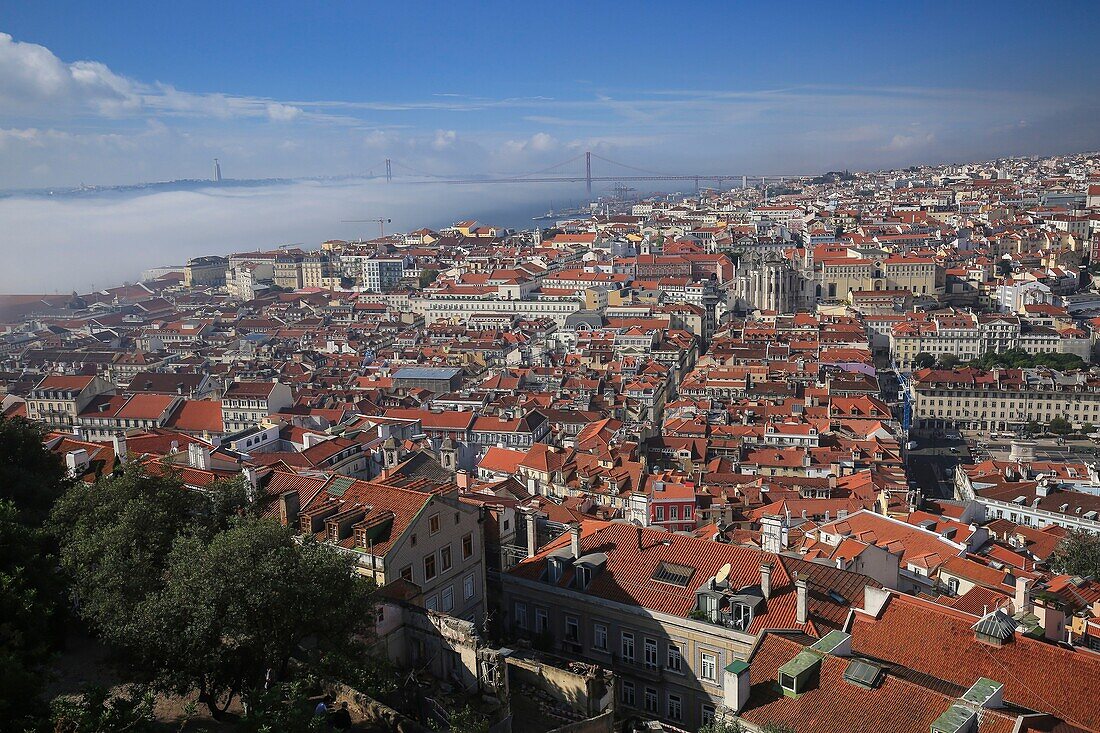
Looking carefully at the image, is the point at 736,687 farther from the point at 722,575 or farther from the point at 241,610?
the point at 241,610

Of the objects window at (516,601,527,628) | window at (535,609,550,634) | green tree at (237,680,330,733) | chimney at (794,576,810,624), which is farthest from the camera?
window at (516,601,527,628)

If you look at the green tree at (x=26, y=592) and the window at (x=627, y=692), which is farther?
the window at (x=627, y=692)

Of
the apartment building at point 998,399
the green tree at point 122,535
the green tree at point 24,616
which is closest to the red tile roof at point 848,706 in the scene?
the green tree at point 122,535

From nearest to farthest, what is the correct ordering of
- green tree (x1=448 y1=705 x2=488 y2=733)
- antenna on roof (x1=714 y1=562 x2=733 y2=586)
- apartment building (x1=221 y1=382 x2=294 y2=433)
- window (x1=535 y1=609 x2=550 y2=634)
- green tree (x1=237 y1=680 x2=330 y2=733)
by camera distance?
green tree (x1=237 y1=680 x2=330 y2=733), green tree (x1=448 y1=705 x2=488 y2=733), antenna on roof (x1=714 y1=562 x2=733 y2=586), window (x1=535 y1=609 x2=550 y2=634), apartment building (x1=221 y1=382 x2=294 y2=433)

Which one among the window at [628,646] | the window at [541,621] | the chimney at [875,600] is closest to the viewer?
the chimney at [875,600]

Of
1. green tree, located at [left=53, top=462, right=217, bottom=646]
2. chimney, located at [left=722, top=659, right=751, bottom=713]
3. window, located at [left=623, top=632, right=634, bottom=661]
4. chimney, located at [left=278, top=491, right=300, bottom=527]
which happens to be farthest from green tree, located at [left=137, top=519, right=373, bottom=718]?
window, located at [left=623, top=632, right=634, bottom=661]

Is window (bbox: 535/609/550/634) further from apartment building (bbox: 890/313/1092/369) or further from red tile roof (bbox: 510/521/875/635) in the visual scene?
apartment building (bbox: 890/313/1092/369)

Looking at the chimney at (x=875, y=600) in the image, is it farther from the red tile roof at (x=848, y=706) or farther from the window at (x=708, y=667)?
the window at (x=708, y=667)

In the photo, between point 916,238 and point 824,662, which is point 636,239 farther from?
point 824,662
